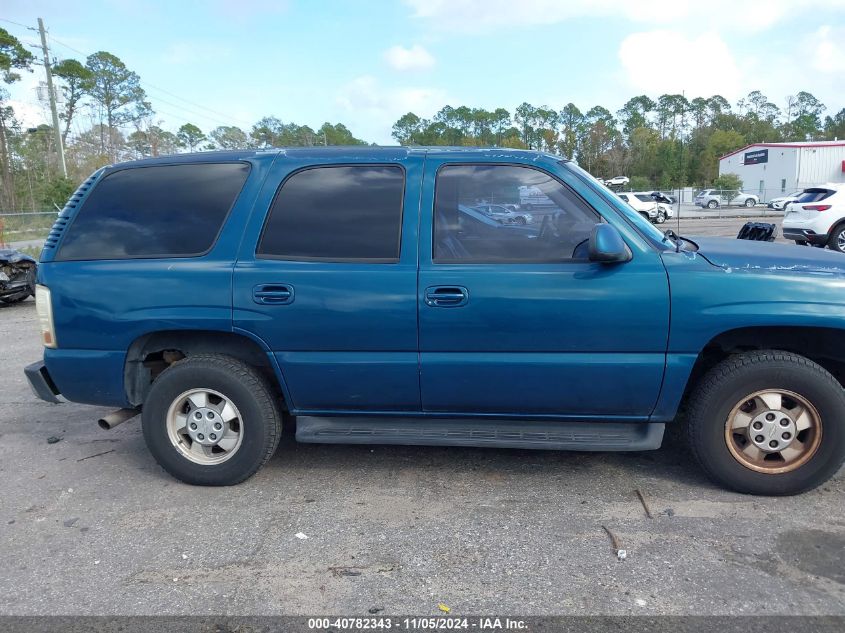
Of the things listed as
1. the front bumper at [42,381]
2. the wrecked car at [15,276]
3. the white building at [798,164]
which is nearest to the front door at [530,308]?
the front bumper at [42,381]

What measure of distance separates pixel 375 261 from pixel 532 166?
1022 millimetres

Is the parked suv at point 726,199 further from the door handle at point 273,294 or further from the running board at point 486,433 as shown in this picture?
the door handle at point 273,294

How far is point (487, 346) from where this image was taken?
3.32 meters

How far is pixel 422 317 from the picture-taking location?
10.9ft

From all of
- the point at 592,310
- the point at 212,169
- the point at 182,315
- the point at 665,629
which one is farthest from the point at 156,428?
the point at 665,629

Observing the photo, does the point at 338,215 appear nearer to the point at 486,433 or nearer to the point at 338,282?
the point at 338,282

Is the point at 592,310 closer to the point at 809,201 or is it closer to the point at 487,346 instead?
the point at 487,346

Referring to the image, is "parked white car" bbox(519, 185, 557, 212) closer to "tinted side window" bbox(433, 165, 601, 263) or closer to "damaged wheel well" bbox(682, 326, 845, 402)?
"tinted side window" bbox(433, 165, 601, 263)

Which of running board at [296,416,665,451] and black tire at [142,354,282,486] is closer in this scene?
running board at [296,416,665,451]

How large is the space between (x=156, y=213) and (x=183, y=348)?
0.82 metres

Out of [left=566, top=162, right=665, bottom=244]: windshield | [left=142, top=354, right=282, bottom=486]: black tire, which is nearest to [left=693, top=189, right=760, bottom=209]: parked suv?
[left=566, top=162, right=665, bottom=244]: windshield

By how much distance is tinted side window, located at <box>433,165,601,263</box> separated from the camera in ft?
11.1

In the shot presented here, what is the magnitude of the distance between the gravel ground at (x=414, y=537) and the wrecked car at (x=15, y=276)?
8026 mm

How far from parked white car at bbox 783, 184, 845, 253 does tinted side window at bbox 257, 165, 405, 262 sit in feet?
45.3
